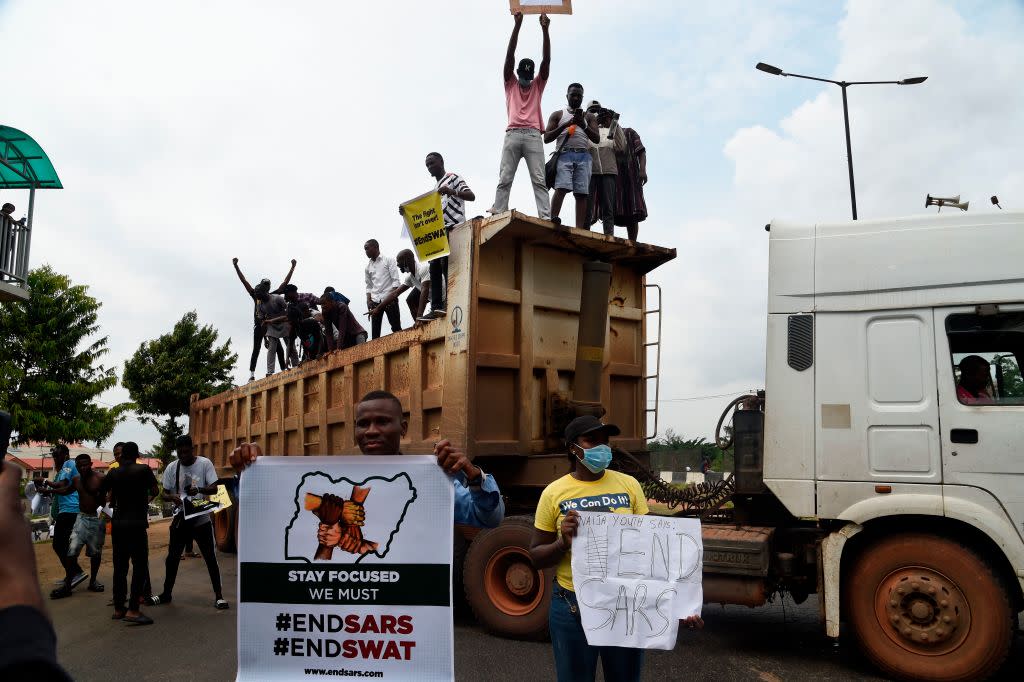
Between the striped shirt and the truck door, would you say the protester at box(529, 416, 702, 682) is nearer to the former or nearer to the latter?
the truck door

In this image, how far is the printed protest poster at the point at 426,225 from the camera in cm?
686

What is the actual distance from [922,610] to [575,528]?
9.88 feet

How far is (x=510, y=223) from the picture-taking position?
20.9 ft

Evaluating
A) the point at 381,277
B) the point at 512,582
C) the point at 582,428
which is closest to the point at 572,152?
the point at 381,277

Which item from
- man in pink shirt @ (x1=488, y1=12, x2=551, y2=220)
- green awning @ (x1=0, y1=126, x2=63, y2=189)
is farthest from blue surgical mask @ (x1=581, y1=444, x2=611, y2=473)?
green awning @ (x1=0, y1=126, x2=63, y2=189)

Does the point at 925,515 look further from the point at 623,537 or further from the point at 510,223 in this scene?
the point at 510,223

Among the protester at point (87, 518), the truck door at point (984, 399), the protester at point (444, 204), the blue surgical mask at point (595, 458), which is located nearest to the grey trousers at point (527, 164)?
the protester at point (444, 204)

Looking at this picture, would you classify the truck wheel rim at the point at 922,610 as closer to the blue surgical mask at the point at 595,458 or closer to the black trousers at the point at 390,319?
the blue surgical mask at the point at 595,458

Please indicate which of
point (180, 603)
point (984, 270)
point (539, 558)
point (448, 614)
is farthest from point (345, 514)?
point (180, 603)

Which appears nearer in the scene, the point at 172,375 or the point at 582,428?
the point at 582,428

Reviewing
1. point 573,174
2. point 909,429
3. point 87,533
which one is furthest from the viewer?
point 87,533

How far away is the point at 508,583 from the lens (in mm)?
6148

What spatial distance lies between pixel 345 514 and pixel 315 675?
21.0 inches

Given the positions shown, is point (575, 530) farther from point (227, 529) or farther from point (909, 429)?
point (227, 529)
